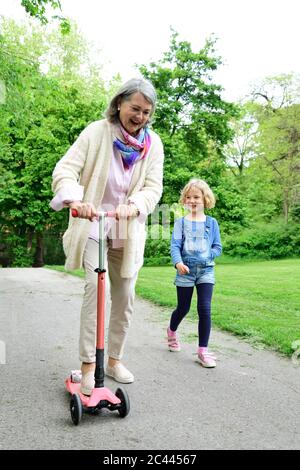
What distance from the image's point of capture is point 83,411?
3.05 metres

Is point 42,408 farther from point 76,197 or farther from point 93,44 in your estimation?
point 93,44

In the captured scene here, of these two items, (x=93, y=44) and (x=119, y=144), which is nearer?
(x=119, y=144)

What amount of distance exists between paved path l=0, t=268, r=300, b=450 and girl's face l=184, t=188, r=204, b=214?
1313mm

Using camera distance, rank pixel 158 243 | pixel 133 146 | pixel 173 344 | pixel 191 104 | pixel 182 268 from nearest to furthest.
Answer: pixel 133 146, pixel 182 268, pixel 173 344, pixel 158 243, pixel 191 104

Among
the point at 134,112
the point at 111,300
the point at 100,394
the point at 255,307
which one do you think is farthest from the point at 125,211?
the point at 255,307

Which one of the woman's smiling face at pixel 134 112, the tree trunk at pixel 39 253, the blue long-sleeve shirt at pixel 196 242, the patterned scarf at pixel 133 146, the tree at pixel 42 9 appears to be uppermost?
the tree at pixel 42 9

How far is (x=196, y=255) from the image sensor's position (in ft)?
15.3

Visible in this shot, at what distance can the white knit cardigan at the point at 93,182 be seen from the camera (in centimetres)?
340

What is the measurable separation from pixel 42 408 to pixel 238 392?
51.8 inches

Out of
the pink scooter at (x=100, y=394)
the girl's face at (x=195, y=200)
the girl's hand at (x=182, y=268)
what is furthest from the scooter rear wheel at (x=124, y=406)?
the girl's face at (x=195, y=200)

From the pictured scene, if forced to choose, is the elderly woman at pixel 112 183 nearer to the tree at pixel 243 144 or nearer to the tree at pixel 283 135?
the tree at pixel 283 135

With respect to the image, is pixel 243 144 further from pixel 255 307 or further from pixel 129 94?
pixel 129 94

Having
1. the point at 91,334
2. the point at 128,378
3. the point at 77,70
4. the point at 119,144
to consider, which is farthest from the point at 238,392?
the point at 77,70

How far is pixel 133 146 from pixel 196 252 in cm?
148
